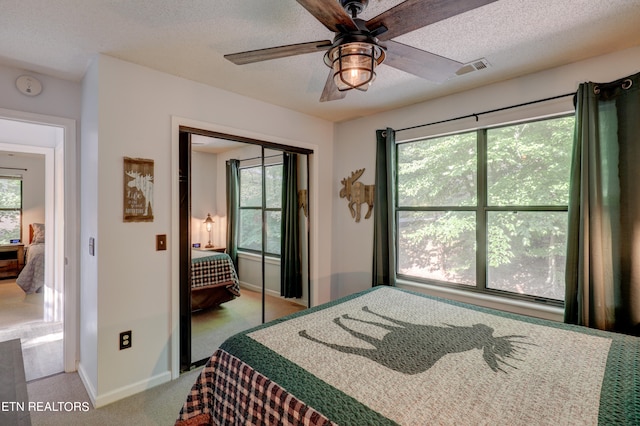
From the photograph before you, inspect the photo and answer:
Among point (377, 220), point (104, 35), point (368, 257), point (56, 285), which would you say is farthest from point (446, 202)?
point (56, 285)

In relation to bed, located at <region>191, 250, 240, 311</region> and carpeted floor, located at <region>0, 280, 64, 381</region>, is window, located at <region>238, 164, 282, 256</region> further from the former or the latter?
carpeted floor, located at <region>0, 280, 64, 381</region>

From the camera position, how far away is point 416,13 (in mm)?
1163

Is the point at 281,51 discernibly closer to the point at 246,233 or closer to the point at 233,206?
the point at 233,206

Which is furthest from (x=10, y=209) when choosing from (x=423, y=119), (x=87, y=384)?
(x=423, y=119)

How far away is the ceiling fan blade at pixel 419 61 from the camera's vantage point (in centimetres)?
142

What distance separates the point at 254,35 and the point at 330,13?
38.6 inches

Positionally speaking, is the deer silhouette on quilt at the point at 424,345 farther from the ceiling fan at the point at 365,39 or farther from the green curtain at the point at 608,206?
the ceiling fan at the point at 365,39

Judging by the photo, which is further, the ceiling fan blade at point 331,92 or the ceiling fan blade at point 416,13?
the ceiling fan blade at point 331,92

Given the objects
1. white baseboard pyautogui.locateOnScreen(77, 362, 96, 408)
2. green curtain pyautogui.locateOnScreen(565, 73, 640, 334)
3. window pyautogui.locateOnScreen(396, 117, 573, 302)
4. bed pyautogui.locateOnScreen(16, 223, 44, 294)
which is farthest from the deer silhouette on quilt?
bed pyautogui.locateOnScreen(16, 223, 44, 294)

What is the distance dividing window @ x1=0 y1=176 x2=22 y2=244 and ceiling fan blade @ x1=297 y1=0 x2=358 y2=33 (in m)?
7.63

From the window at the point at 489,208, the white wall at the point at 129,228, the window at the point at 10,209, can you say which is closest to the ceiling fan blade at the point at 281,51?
the white wall at the point at 129,228

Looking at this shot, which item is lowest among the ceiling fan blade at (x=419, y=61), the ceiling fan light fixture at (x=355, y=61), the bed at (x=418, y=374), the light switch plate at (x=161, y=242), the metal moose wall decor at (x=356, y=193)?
the bed at (x=418, y=374)

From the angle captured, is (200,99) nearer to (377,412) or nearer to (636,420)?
(377,412)

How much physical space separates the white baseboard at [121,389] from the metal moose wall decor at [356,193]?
239 cm
